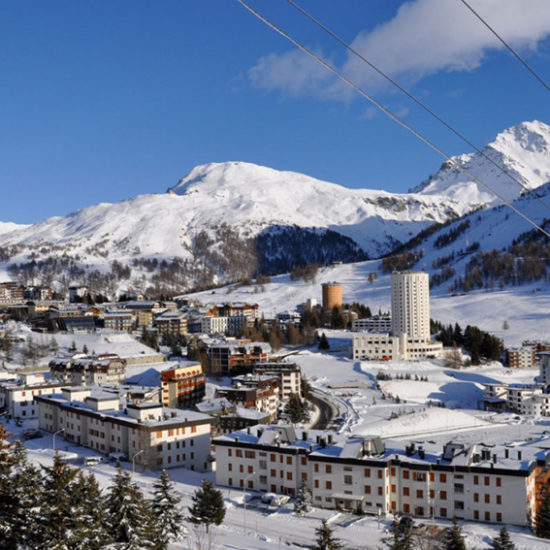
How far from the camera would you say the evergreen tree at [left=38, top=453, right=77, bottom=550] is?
12.1 meters

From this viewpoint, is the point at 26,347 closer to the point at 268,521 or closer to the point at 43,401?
the point at 43,401

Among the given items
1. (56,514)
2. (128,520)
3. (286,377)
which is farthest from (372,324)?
(56,514)

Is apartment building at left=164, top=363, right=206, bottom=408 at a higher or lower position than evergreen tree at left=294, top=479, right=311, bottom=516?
higher

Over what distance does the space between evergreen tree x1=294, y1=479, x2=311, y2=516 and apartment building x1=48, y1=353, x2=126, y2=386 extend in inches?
1030

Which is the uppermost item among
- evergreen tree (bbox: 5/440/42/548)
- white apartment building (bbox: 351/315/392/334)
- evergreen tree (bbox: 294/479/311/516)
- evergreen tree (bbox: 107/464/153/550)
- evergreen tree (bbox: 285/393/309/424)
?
white apartment building (bbox: 351/315/392/334)

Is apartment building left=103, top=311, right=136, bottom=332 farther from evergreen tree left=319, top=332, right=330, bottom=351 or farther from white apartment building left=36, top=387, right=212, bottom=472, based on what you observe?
white apartment building left=36, top=387, right=212, bottom=472

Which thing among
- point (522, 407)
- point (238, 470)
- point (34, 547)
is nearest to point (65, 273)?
point (522, 407)

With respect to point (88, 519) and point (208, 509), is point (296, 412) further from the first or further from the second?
point (88, 519)

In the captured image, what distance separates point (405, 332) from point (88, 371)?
1366 inches

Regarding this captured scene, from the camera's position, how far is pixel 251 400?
1580 inches

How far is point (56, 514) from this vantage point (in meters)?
12.2

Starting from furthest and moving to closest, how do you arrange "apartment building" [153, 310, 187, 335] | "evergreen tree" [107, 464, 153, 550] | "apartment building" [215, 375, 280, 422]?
"apartment building" [153, 310, 187, 335] → "apartment building" [215, 375, 280, 422] → "evergreen tree" [107, 464, 153, 550]

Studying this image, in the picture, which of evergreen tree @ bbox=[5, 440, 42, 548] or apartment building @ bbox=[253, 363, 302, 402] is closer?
evergreen tree @ bbox=[5, 440, 42, 548]

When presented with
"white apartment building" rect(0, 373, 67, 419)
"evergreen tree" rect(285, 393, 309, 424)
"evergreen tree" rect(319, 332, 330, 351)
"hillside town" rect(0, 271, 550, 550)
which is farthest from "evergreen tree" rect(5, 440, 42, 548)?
"evergreen tree" rect(319, 332, 330, 351)
